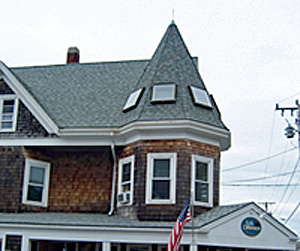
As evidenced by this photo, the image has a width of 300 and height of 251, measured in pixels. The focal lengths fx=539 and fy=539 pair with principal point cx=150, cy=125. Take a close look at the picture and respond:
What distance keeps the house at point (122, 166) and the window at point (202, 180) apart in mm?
34

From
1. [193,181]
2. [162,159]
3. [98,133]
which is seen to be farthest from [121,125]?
[193,181]

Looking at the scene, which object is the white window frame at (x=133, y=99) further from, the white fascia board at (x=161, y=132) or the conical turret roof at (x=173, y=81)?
the white fascia board at (x=161, y=132)

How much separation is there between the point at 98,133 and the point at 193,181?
12.2 ft

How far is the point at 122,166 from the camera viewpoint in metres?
18.9

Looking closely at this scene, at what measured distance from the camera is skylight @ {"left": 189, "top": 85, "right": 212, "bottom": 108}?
1891 cm

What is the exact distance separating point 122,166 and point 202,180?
285cm

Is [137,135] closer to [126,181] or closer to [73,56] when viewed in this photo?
[126,181]

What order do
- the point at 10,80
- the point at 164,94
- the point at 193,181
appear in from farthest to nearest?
the point at 10,80
the point at 164,94
the point at 193,181

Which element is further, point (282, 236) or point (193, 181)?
point (193, 181)

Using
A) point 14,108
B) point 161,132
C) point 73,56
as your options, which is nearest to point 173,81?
point 161,132

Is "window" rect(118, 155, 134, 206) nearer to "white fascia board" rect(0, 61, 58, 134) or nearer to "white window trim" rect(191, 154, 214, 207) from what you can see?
"white window trim" rect(191, 154, 214, 207)

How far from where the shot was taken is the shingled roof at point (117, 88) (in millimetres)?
18562

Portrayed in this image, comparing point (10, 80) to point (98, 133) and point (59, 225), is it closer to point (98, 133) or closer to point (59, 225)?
point (98, 133)

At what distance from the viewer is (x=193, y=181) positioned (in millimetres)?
17688
